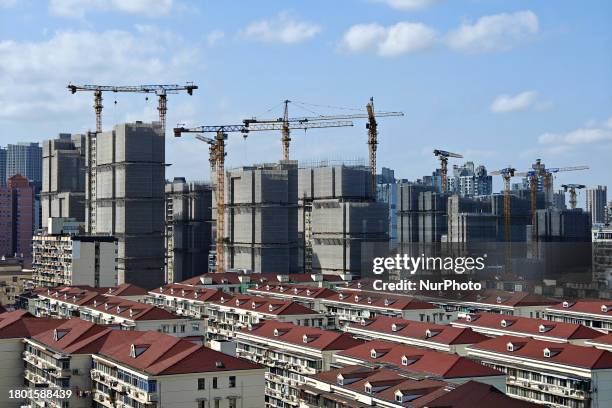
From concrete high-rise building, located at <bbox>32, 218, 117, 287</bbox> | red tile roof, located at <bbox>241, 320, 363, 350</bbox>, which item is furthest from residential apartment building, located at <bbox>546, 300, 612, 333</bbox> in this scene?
concrete high-rise building, located at <bbox>32, 218, 117, 287</bbox>

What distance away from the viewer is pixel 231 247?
15362 cm

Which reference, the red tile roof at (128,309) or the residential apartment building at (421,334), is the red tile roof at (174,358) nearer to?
the residential apartment building at (421,334)

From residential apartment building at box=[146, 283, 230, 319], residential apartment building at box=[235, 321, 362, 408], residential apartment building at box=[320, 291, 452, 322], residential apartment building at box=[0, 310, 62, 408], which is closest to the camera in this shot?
residential apartment building at box=[235, 321, 362, 408]

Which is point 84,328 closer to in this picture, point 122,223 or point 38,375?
point 38,375

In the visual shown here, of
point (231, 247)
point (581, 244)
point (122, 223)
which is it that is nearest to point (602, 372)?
point (122, 223)

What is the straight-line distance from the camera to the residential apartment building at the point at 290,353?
56125 mm

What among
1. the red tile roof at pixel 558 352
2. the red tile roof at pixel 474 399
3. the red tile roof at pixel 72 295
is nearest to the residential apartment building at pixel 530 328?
the red tile roof at pixel 558 352

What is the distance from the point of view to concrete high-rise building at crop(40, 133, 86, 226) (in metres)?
162

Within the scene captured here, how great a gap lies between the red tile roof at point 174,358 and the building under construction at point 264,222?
310 ft

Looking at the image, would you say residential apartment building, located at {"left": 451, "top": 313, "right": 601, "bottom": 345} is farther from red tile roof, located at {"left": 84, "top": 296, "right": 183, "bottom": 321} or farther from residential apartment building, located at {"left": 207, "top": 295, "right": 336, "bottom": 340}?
red tile roof, located at {"left": 84, "top": 296, "right": 183, "bottom": 321}

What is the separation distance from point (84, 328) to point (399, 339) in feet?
69.0

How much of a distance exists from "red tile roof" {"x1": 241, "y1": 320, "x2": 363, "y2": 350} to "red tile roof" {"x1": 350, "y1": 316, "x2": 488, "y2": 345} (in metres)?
4.72

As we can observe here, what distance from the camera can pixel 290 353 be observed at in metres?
58.2

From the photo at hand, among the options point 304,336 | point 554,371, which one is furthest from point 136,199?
point 554,371
